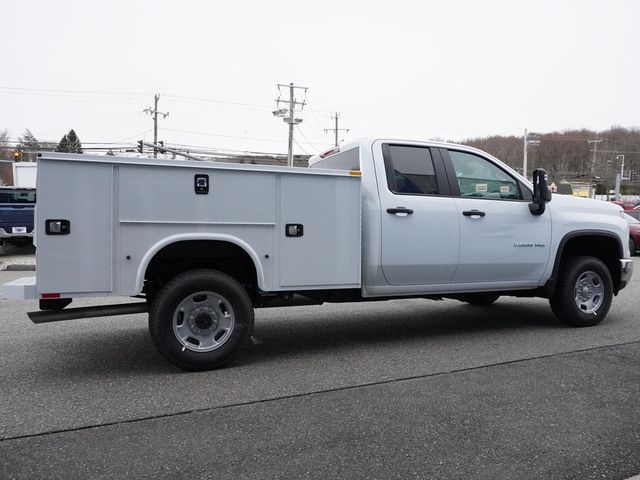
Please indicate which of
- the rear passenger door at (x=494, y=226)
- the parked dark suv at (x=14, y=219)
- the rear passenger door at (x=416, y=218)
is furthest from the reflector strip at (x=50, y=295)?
the parked dark suv at (x=14, y=219)

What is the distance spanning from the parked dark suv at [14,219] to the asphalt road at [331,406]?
8957 mm

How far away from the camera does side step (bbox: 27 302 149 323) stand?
4.07 meters

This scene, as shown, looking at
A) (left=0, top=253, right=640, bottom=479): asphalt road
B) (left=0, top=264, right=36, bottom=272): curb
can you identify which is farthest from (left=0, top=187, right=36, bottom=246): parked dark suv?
(left=0, top=253, right=640, bottom=479): asphalt road

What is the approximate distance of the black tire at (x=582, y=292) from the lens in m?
6.06

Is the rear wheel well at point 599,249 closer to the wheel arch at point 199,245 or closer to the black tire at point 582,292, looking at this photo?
the black tire at point 582,292

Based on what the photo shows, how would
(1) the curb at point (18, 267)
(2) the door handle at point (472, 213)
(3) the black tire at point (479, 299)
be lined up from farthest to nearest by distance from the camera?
(1) the curb at point (18, 267) → (3) the black tire at point (479, 299) → (2) the door handle at point (472, 213)

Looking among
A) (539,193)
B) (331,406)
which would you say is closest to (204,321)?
(331,406)

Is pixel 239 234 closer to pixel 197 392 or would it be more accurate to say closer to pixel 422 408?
pixel 197 392

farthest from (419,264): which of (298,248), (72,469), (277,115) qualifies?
(277,115)

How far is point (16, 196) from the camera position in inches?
574

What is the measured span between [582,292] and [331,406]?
4.09 metres

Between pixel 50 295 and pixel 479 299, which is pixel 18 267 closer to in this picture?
pixel 50 295

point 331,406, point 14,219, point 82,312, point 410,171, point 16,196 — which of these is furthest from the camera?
point 16,196

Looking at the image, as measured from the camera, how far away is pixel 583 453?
296cm
